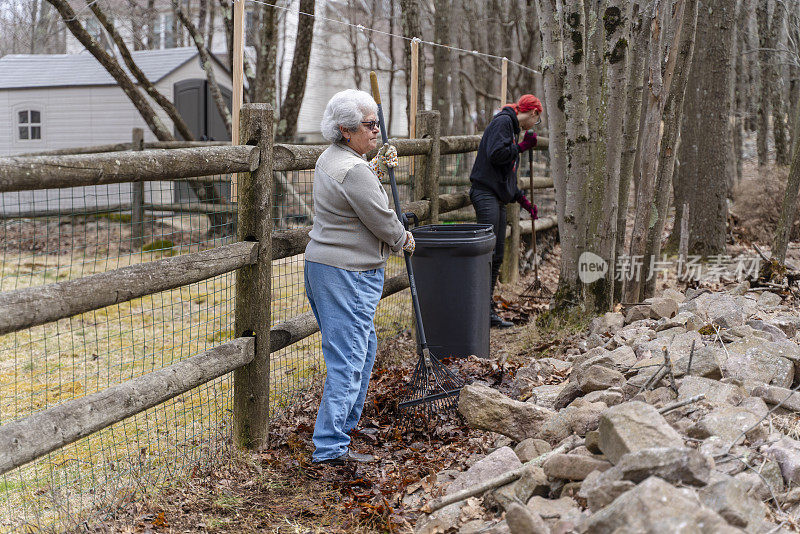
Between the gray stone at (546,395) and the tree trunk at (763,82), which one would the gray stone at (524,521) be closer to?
the gray stone at (546,395)

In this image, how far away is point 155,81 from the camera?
57.0 feet

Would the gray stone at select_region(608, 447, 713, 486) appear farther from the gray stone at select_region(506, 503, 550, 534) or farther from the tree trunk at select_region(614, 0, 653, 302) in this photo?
the tree trunk at select_region(614, 0, 653, 302)

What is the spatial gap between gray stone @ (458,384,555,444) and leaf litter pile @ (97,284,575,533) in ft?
0.42

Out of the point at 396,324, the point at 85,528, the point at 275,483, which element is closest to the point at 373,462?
the point at 275,483

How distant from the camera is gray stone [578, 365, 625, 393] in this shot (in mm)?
4309

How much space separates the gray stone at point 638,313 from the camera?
6094 mm

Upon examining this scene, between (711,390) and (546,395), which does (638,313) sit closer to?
(546,395)

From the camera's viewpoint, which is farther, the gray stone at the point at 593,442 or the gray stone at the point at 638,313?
the gray stone at the point at 638,313

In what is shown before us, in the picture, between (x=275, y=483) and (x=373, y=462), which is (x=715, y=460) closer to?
(x=373, y=462)

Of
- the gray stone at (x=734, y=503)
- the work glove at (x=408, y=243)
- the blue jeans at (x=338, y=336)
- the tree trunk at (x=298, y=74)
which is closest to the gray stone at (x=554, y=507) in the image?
the gray stone at (x=734, y=503)

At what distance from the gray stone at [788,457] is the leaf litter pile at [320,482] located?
1.48 metres

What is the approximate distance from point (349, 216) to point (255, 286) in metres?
0.67

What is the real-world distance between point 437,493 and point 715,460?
1.30 m

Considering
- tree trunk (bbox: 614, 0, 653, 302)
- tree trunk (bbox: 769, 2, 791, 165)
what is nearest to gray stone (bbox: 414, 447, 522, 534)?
tree trunk (bbox: 614, 0, 653, 302)
